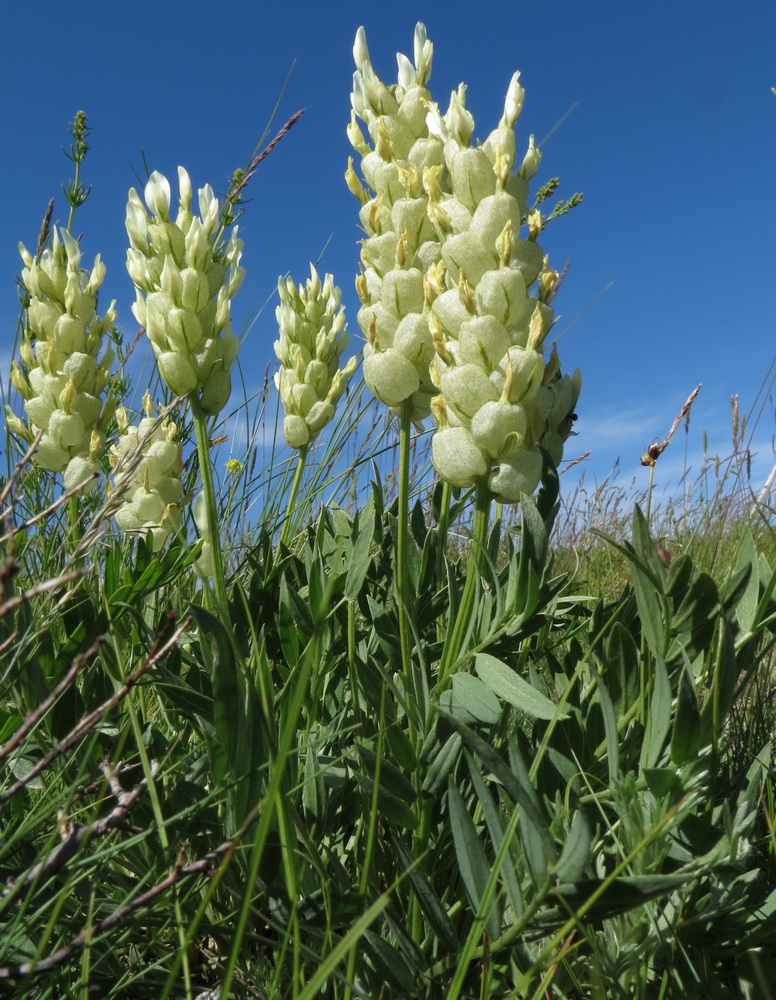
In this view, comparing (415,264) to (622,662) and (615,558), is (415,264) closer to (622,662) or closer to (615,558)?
(622,662)

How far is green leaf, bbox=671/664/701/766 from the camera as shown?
2.95 feet

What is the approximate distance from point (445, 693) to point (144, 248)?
90 cm

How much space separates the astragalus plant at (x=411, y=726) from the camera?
34.5 inches

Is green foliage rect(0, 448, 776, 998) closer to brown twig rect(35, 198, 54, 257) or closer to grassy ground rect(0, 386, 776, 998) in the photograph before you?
grassy ground rect(0, 386, 776, 998)

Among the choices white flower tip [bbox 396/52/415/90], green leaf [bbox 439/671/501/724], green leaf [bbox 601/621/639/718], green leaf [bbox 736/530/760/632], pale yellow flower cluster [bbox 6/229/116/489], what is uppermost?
Result: white flower tip [bbox 396/52/415/90]

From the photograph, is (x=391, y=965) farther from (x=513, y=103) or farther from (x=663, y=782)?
(x=513, y=103)

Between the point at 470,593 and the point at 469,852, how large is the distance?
369 millimetres

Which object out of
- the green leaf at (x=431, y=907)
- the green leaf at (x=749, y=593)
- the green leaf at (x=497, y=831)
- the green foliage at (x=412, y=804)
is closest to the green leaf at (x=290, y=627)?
the green foliage at (x=412, y=804)

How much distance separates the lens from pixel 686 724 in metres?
0.92

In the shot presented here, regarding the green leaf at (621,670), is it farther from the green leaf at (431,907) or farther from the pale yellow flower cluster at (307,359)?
the pale yellow flower cluster at (307,359)

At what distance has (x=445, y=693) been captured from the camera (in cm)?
115

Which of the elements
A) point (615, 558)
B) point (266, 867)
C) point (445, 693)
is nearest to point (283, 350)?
point (445, 693)

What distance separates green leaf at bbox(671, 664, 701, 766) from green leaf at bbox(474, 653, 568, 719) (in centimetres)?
13

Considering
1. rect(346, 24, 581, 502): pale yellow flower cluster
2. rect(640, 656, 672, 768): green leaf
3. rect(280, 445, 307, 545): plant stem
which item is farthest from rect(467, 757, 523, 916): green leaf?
rect(280, 445, 307, 545): plant stem
